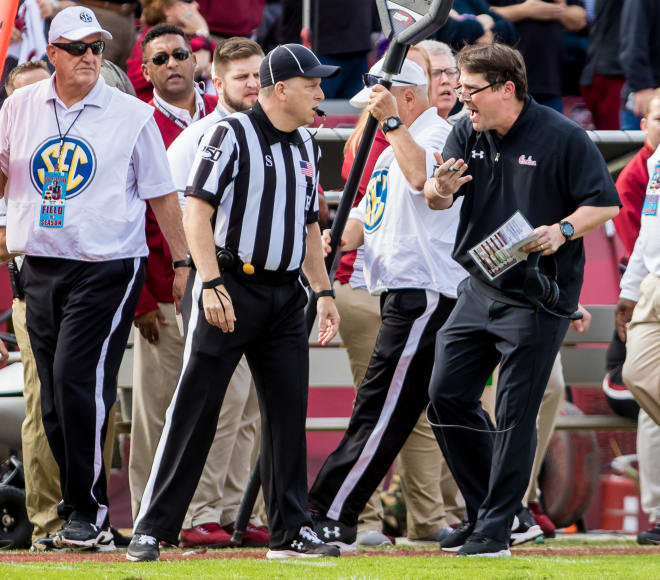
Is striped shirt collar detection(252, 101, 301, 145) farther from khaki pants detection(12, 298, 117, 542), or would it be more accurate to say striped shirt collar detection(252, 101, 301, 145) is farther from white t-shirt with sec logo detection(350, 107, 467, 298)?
khaki pants detection(12, 298, 117, 542)

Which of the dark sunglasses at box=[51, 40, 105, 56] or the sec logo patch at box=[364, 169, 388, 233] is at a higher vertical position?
the dark sunglasses at box=[51, 40, 105, 56]

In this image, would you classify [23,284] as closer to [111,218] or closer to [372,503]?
[111,218]

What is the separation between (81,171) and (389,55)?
139 cm

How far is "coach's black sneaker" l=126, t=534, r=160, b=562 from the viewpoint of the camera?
563 centimetres

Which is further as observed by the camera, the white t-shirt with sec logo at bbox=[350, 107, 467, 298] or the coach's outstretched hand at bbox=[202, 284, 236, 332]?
the white t-shirt with sec logo at bbox=[350, 107, 467, 298]

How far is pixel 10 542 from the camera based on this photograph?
671 centimetres

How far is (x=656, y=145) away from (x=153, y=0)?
3003mm

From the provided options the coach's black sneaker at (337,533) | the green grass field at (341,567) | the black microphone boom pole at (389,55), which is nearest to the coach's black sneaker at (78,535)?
the green grass field at (341,567)

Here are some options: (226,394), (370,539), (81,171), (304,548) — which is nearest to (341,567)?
(304,548)

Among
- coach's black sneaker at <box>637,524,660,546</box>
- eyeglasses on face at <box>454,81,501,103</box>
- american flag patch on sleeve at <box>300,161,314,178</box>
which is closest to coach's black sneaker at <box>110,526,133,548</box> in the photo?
american flag patch on sleeve at <box>300,161,314,178</box>

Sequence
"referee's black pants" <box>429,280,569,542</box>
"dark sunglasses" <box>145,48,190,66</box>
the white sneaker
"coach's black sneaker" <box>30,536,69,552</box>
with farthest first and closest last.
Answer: "dark sunglasses" <box>145,48,190,66</box>
the white sneaker
"coach's black sneaker" <box>30,536,69,552</box>
"referee's black pants" <box>429,280,569,542</box>

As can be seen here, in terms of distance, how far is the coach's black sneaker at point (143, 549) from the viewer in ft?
18.5

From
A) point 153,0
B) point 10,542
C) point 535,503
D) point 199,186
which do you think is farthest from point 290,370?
point 153,0

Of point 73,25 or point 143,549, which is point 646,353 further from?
point 73,25
